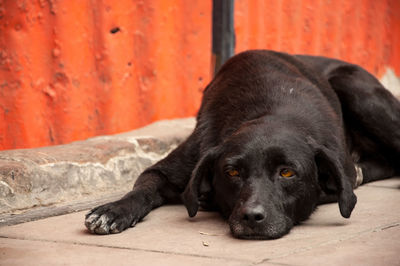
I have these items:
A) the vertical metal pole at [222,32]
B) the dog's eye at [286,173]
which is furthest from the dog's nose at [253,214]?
the vertical metal pole at [222,32]

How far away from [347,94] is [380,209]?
1549mm

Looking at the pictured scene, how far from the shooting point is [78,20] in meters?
5.19

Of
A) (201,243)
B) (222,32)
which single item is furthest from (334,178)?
(222,32)

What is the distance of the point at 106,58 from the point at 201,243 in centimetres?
240

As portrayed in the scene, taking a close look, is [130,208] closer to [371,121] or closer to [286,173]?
[286,173]

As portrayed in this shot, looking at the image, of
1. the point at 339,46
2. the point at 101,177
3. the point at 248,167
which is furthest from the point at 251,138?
the point at 339,46

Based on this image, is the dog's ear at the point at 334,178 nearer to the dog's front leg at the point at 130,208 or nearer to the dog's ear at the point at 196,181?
the dog's ear at the point at 196,181

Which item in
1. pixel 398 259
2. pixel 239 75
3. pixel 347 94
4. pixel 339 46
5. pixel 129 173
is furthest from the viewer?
pixel 339 46

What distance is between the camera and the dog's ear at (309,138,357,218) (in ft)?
12.3

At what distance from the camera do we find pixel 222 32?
6.54 m

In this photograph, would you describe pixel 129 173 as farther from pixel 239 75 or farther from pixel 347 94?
pixel 347 94

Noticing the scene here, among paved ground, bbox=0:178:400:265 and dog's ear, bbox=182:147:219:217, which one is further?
dog's ear, bbox=182:147:219:217

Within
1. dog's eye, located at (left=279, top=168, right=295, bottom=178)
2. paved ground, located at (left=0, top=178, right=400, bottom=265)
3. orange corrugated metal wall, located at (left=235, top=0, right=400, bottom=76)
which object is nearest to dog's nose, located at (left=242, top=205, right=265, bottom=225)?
paved ground, located at (left=0, top=178, right=400, bottom=265)

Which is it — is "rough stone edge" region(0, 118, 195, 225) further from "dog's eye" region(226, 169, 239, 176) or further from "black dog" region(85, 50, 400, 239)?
"dog's eye" region(226, 169, 239, 176)
